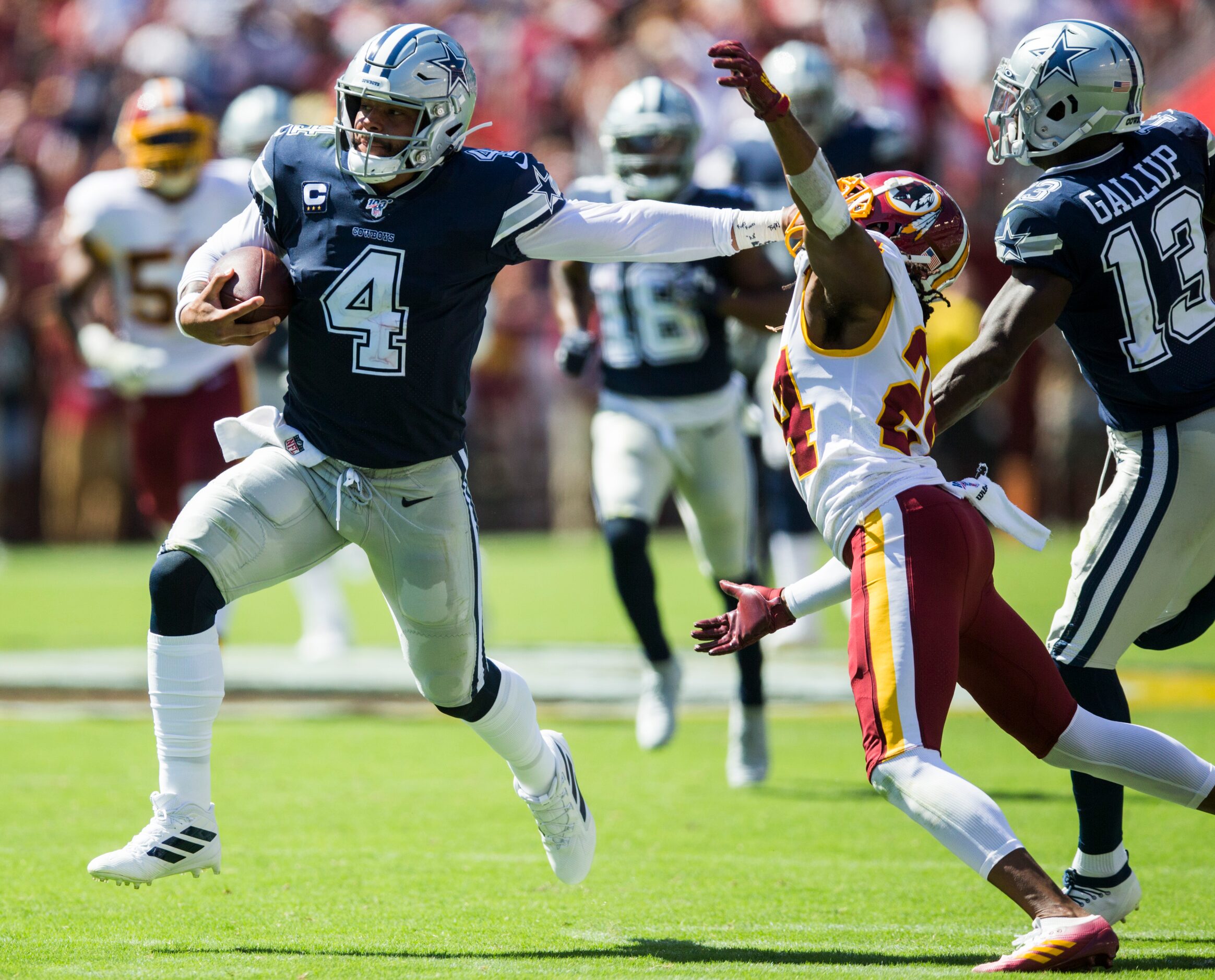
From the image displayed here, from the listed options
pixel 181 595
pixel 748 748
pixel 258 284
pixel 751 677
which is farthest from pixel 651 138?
pixel 181 595

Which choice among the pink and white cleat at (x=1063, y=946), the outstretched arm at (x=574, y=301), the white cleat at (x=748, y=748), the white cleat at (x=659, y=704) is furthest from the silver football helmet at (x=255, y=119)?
the pink and white cleat at (x=1063, y=946)

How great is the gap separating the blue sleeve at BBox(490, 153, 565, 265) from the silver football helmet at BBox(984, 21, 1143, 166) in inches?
42.3

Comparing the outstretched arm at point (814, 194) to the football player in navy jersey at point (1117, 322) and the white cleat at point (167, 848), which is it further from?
the white cleat at point (167, 848)

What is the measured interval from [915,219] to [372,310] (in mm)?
1240

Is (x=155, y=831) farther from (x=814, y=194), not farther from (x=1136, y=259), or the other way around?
(x=1136, y=259)

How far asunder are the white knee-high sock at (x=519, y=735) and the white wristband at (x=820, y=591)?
80 centimetres

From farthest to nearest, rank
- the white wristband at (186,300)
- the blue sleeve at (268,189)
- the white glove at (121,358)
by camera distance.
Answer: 1. the white glove at (121,358)
2. the blue sleeve at (268,189)
3. the white wristband at (186,300)

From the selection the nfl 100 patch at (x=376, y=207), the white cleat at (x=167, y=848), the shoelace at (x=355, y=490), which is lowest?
the white cleat at (x=167, y=848)

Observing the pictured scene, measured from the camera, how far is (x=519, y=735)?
4.11 m

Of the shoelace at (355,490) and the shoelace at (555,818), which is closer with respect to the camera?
the shoelace at (355,490)

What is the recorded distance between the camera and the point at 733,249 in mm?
3826

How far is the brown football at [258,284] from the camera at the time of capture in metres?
3.76

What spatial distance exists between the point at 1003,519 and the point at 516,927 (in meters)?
1.43

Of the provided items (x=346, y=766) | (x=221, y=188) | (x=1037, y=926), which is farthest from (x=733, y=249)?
(x=221, y=188)
